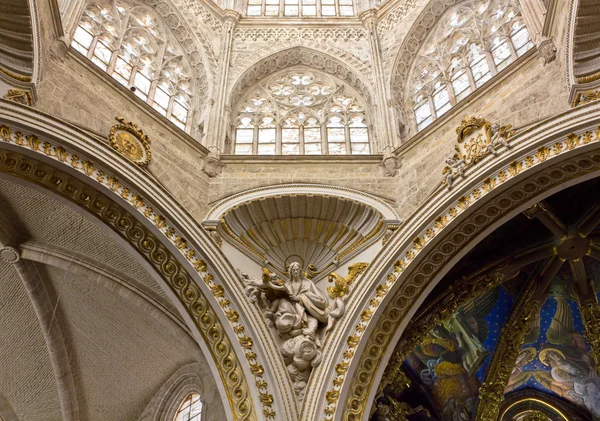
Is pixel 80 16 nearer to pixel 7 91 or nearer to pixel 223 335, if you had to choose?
pixel 7 91

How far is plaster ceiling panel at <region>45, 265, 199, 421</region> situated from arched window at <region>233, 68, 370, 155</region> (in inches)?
143

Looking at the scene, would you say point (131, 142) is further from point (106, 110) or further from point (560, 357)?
point (560, 357)

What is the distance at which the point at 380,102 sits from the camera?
42.5 feet

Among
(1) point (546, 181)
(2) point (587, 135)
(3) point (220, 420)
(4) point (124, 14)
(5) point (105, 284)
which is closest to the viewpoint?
(2) point (587, 135)

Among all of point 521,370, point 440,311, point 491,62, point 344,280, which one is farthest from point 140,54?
point 521,370

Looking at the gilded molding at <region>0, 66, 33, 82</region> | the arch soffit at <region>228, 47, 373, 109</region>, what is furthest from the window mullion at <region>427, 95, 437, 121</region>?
the gilded molding at <region>0, 66, 33, 82</region>

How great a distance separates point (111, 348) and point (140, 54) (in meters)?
5.62

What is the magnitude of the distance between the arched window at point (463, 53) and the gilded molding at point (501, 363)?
3.94 m

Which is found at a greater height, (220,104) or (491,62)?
(491,62)

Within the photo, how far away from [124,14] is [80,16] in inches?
68.9

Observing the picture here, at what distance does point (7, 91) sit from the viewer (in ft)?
28.5

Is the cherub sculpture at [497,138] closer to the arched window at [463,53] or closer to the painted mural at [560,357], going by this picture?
the arched window at [463,53]

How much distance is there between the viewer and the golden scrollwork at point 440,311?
1033cm

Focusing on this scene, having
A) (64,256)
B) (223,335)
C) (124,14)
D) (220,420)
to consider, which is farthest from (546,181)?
(124,14)
